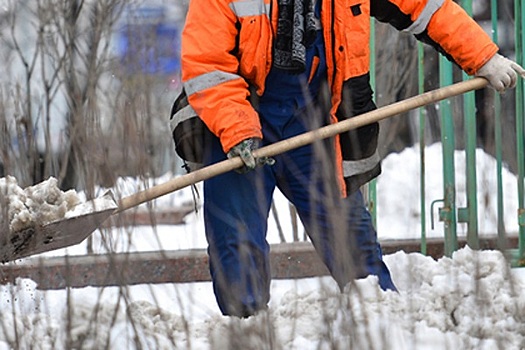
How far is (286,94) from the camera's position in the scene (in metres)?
4.61

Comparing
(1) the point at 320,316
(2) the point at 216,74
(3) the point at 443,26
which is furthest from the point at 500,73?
(1) the point at 320,316

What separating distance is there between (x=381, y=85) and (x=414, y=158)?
217cm

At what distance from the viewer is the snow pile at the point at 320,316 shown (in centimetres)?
254

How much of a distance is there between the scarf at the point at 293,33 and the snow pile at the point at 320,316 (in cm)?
83

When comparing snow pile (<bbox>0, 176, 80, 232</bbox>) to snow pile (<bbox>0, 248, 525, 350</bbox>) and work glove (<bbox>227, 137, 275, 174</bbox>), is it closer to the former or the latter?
snow pile (<bbox>0, 248, 525, 350</bbox>)

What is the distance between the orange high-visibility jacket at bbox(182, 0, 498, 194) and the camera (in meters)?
4.42

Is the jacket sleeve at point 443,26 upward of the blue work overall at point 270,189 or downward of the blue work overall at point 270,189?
upward

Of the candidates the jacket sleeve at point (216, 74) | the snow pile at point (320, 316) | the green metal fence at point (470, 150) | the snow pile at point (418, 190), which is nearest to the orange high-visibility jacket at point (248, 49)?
the jacket sleeve at point (216, 74)

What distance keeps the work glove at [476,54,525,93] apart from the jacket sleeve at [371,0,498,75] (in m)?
0.04

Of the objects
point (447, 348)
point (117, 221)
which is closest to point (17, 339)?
point (117, 221)

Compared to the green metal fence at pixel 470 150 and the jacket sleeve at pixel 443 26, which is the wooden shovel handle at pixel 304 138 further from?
the green metal fence at pixel 470 150

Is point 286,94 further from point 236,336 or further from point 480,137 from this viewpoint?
point 480,137

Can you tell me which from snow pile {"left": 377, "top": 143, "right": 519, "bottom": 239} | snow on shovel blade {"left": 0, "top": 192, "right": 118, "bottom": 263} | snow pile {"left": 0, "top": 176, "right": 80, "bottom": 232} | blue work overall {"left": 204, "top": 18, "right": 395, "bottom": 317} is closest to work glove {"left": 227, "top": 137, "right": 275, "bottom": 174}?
blue work overall {"left": 204, "top": 18, "right": 395, "bottom": 317}

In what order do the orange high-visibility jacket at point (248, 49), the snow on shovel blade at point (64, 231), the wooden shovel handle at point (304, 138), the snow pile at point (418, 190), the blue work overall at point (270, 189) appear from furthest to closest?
1. the snow pile at point (418, 190)
2. the blue work overall at point (270, 189)
3. the orange high-visibility jacket at point (248, 49)
4. the wooden shovel handle at point (304, 138)
5. the snow on shovel blade at point (64, 231)
